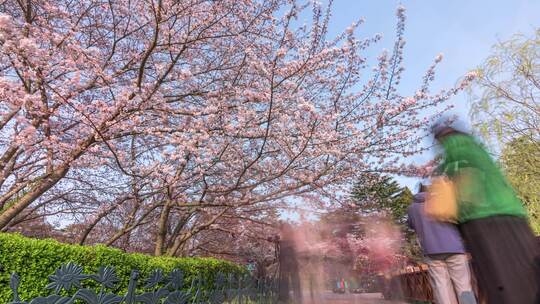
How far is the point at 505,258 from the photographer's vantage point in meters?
1.66

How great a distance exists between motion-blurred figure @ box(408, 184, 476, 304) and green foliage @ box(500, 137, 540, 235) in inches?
286

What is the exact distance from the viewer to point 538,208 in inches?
344

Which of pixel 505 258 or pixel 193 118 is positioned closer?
pixel 505 258

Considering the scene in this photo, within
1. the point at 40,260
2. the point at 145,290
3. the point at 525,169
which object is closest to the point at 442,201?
the point at 145,290

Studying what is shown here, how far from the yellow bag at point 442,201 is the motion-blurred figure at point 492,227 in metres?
0.06

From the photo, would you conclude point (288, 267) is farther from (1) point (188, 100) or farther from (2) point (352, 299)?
(1) point (188, 100)

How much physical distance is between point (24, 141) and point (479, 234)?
5.18 metres

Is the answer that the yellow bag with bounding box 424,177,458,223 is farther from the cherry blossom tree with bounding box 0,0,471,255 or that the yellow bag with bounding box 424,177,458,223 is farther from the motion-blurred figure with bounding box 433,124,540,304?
the cherry blossom tree with bounding box 0,0,471,255

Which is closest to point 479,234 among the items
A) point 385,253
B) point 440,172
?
point 440,172

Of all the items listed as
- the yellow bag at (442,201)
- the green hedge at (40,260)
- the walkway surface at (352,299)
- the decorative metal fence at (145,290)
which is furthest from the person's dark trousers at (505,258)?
the green hedge at (40,260)

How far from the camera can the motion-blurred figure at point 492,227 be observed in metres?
1.61

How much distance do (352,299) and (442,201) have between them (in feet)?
13.1

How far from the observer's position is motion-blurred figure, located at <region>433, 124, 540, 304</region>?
63.6 inches

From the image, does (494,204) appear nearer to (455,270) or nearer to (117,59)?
(455,270)
